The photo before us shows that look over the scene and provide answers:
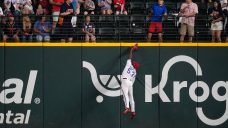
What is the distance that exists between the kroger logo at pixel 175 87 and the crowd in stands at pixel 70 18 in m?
0.85

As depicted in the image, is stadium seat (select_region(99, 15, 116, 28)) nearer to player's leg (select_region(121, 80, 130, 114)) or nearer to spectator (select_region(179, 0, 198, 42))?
player's leg (select_region(121, 80, 130, 114))

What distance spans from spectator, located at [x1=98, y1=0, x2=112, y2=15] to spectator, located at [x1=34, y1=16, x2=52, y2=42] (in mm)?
1855

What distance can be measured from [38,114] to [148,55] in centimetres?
377

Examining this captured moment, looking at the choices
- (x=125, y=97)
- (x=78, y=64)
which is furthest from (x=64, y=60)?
(x=125, y=97)

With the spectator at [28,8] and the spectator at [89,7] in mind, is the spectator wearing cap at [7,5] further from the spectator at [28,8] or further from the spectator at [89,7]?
the spectator at [89,7]

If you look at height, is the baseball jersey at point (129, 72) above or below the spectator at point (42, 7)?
below

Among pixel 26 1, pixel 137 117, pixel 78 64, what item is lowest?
pixel 137 117

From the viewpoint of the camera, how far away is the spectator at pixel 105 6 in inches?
1075

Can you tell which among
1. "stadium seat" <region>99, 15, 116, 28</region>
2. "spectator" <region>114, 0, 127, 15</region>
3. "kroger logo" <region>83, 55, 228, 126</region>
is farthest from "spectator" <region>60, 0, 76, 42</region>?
"spectator" <region>114, 0, 127, 15</region>

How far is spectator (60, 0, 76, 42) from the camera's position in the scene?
87.8 feet

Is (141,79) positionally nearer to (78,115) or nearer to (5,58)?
(78,115)

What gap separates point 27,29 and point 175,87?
4.81m

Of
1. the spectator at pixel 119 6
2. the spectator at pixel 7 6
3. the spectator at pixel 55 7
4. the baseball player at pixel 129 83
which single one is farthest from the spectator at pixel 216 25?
the spectator at pixel 7 6

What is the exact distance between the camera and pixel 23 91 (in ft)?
87.3
